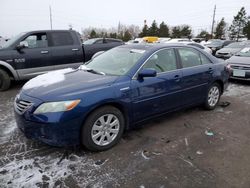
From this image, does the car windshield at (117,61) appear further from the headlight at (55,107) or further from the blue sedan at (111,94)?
the headlight at (55,107)

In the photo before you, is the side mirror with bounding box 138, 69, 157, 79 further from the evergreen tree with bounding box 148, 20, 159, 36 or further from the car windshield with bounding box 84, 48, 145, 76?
the evergreen tree with bounding box 148, 20, 159, 36

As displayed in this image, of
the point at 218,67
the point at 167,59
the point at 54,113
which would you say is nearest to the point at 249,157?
the point at 167,59

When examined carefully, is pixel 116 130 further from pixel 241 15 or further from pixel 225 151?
pixel 241 15

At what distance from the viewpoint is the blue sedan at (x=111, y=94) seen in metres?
2.87

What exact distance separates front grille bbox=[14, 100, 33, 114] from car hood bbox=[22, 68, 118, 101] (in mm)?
125

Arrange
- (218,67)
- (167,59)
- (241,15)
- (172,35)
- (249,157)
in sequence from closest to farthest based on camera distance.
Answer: (249,157) → (167,59) → (218,67) → (241,15) → (172,35)

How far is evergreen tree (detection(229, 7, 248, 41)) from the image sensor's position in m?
44.3

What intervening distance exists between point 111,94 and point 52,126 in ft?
2.88

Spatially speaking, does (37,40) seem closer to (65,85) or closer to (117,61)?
(117,61)

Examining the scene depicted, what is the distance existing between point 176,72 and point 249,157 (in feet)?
5.72

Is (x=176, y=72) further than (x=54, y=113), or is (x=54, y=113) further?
(x=176, y=72)

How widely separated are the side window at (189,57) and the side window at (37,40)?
4.41 m

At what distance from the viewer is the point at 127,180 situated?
2.64m

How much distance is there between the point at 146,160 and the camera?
306 centimetres
